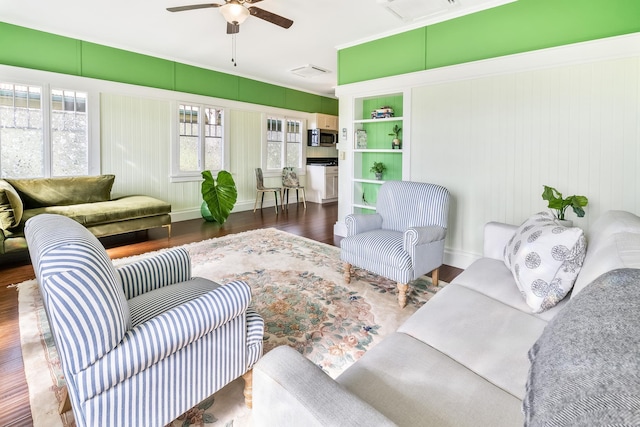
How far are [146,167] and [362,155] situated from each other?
3464mm

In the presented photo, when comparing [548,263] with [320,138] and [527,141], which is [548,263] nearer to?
[527,141]

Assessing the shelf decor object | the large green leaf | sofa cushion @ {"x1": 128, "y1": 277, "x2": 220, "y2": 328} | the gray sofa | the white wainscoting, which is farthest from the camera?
the large green leaf

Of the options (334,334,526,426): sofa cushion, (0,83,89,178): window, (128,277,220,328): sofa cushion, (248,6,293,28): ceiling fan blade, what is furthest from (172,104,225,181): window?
(334,334,526,426): sofa cushion

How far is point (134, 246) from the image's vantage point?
425 cm

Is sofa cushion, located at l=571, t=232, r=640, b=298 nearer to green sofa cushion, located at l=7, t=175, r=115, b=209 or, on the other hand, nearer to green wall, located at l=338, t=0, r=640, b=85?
green wall, located at l=338, t=0, r=640, b=85

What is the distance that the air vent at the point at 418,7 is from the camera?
3275 mm

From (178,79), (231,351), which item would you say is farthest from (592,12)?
(178,79)

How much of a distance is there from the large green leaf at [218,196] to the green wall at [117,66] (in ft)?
5.71

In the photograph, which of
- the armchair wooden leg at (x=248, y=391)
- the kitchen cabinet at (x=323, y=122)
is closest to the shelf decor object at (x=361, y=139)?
the kitchen cabinet at (x=323, y=122)

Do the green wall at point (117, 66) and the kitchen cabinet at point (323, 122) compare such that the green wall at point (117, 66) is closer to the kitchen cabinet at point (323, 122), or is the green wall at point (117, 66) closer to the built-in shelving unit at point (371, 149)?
the kitchen cabinet at point (323, 122)

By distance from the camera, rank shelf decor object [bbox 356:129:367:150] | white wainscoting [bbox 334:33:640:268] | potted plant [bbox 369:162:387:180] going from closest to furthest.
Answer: white wainscoting [bbox 334:33:640:268], potted plant [bbox 369:162:387:180], shelf decor object [bbox 356:129:367:150]

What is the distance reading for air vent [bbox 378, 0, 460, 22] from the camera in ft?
10.7

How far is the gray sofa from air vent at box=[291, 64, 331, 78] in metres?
5.13

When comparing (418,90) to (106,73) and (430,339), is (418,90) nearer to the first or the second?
(430,339)
